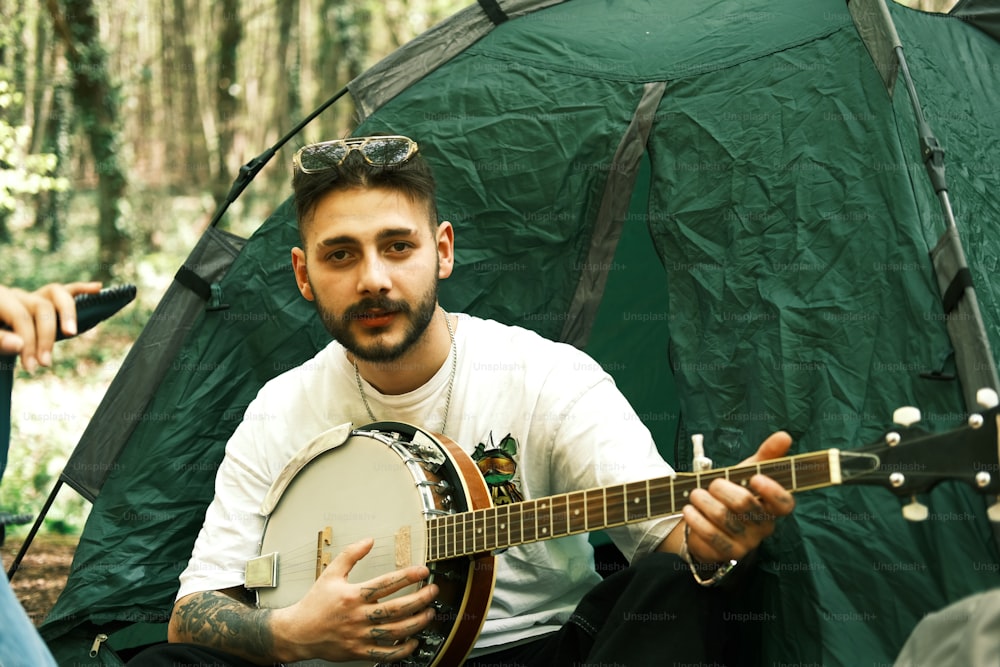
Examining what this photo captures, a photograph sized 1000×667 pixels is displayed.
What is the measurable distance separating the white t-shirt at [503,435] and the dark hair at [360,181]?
324 mm

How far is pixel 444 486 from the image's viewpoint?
6.38ft

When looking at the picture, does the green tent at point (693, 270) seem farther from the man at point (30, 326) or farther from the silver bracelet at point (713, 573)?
the man at point (30, 326)

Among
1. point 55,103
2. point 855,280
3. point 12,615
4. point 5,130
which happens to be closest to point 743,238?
point 855,280

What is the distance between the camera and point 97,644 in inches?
97.0

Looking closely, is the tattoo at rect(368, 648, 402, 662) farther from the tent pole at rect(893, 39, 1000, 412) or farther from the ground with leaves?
the ground with leaves

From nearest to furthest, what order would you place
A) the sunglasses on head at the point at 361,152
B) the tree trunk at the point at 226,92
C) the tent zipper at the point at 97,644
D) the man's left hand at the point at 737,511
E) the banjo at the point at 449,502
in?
the banjo at the point at 449,502 < the man's left hand at the point at 737,511 < the sunglasses on head at the point at 361,152 < the tent zipper at the point at 97,644 < the tree trunk at the point at 226,92

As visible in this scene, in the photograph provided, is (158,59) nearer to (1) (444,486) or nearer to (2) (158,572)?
(2) (158,572)

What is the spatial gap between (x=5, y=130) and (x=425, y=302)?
354 centimetres

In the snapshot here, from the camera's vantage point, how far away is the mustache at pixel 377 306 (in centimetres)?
209

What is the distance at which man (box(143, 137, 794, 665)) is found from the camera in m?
1.88

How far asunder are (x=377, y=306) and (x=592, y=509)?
0.67 meters

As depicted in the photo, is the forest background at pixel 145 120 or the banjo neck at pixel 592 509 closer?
the banjo neck at pixel 592 509

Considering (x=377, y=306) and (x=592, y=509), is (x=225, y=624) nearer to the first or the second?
(x=377, y=306)

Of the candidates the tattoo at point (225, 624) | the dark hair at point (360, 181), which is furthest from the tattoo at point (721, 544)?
the dark hair at point (360, 181)
